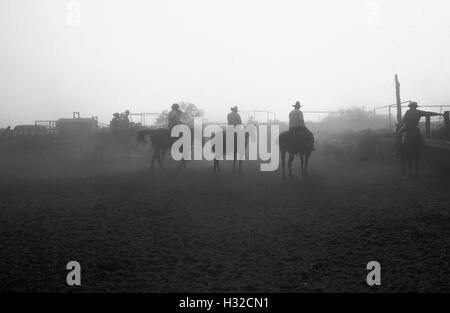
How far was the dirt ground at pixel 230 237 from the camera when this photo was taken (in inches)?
162

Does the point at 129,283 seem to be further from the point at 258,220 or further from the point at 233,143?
the point at 233,143

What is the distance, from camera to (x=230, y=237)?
223 inches

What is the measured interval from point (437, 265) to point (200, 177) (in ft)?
28.0

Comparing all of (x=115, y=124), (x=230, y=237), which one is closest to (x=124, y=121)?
(x=115, y=124)

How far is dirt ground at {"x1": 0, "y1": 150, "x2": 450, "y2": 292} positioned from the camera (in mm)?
4113

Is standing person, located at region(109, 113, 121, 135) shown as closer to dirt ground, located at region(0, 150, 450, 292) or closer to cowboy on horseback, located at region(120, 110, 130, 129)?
cowboy on horseback, located at region(120, 110, 130, 129)

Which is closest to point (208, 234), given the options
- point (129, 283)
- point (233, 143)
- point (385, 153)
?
point (129, 283)

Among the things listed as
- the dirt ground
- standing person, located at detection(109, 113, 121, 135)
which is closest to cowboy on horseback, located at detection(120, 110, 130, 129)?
standing person, located at detection(109, 113, 121, 135)

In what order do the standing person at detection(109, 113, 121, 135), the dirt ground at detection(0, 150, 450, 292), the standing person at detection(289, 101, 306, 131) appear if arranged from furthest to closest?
the standing person at detection(109, 113, 121, 135), the standing person at detection(289, 101, 306, 131), the dirt ground at detection(0, 150, 450, 292)

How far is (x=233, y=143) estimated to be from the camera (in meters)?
13.9

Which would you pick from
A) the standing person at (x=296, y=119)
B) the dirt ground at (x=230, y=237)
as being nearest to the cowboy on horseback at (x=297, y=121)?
the standing person at (x=296, y=119)

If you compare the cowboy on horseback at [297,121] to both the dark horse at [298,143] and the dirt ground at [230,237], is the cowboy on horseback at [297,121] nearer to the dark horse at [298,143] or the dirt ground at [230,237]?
the dark horse at [298,143]

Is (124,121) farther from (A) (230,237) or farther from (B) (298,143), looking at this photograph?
(A) (230,237)
